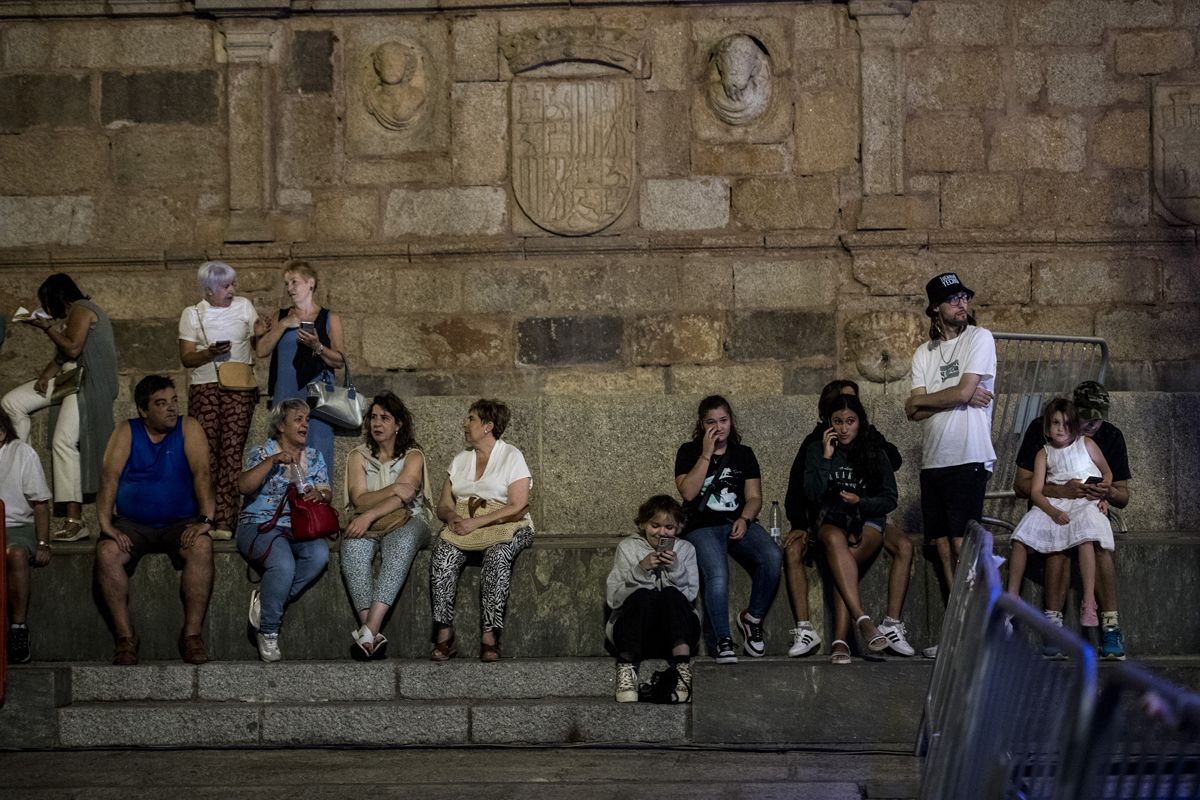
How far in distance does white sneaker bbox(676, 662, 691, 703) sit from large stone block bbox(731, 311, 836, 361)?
14.4ft

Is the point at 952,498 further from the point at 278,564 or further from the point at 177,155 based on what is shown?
the point at 177,155

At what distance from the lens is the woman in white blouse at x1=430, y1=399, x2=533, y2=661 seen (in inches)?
309

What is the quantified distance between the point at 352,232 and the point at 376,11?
156cm

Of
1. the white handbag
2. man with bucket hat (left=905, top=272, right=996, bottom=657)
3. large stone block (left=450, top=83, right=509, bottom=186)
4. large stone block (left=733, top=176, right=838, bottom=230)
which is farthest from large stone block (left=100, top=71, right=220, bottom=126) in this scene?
man with bucket hat (left=905, top=272, right=996, bottom=657)

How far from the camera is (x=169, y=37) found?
1186 centimetres

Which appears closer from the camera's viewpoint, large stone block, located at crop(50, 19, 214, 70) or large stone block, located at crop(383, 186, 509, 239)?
large stone block, located at crop(383, 186, 509, 239)

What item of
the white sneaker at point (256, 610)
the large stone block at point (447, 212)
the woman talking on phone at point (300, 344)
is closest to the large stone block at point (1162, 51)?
the large stone block at point (447, 212)

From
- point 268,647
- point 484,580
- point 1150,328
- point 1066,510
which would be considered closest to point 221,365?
point 268,647

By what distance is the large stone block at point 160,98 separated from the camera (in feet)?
38.8

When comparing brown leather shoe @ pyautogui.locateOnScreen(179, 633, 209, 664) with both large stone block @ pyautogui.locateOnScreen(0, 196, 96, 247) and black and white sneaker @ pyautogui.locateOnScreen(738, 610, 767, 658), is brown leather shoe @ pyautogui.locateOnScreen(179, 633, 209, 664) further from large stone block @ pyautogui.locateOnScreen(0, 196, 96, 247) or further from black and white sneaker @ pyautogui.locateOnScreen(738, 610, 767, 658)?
large stone block @ pyautogui.locateOnScreen(0, 196, 96, 247)

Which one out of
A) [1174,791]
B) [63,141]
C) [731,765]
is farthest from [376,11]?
[1174,791]

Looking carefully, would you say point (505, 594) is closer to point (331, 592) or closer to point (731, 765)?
point (331, 592)

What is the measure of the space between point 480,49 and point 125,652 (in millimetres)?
5493

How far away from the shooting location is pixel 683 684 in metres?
7.42
